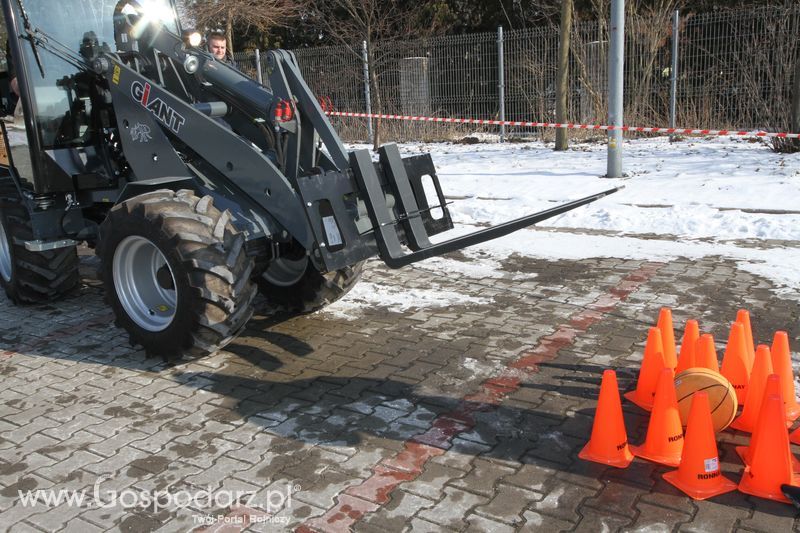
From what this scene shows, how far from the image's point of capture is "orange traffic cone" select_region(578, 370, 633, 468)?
152 inches

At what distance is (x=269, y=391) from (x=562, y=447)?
6.43 feet

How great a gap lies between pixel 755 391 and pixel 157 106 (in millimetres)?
4530

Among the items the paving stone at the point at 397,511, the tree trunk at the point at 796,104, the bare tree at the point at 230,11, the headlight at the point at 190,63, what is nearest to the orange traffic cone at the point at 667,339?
the paving stone at the point at 397,511

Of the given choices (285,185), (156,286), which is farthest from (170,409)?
(285,185)

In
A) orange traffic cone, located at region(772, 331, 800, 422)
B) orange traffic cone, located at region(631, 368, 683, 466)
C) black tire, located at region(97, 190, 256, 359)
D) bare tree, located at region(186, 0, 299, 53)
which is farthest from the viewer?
bare tree, located at region(186, 0, 299, 53)

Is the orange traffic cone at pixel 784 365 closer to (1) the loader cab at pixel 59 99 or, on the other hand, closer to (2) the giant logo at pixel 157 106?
(2) the giant logo at pixel 157 106

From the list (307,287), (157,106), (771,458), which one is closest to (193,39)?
(157,106)

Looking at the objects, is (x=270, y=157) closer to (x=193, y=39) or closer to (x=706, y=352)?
(x=193, y=39)

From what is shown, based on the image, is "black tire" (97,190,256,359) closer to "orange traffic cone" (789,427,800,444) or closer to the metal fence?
"orange traffic cone" (789,427,800,444)

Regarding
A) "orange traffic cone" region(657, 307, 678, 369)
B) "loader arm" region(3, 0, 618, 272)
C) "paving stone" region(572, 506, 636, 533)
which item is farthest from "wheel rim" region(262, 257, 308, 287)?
"paving stone" region(572, 506, 636, 533)

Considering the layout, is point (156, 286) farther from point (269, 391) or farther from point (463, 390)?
point (463, 390)

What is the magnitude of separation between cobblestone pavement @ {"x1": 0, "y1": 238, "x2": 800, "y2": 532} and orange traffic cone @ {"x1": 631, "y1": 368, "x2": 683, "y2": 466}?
0.10m

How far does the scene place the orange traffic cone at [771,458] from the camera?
3.52 metres

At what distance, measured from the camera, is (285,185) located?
5.16m
